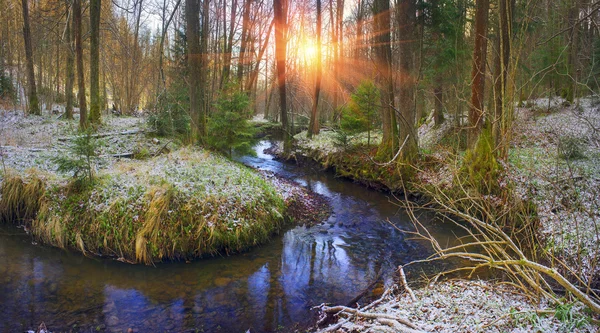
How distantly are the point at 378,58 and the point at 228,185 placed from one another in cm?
773

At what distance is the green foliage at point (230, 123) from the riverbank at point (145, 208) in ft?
7.66

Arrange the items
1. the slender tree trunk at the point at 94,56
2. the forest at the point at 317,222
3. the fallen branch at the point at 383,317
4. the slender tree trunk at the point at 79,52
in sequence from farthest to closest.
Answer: the slender tree trunk at the point at 94,56 < the slender tree trunk at the point at 79,52 < the forest at the point at 317,222 < the fallen branch at the point at 383,317

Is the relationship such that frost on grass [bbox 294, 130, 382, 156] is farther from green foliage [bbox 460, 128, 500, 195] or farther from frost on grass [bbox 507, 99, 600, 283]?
green foliage [bbox 460, 128, 500, 195]

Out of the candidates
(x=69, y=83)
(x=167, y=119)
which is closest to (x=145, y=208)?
(x=167, y=119)

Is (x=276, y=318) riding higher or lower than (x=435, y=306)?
lower

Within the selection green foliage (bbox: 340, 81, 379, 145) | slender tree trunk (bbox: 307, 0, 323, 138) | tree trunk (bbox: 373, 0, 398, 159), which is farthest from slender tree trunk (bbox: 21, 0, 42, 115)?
tree trunk (bbox: 373, 0, 398, 159)

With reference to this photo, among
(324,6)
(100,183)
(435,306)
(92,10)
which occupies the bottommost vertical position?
(435,306)

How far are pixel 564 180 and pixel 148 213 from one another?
822cm

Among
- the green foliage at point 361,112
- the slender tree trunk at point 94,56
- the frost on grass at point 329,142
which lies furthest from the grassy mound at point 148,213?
the slender tree trunk at point 94,56

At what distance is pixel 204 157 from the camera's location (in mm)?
9719

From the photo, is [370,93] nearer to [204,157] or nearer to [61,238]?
[204,157]

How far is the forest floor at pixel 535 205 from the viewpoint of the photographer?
11.0 ft

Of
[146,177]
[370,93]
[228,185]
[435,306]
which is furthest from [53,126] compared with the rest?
[435,306]

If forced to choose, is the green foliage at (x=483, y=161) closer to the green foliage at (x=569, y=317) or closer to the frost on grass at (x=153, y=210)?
the frost on grass at (x=153, y=210)
